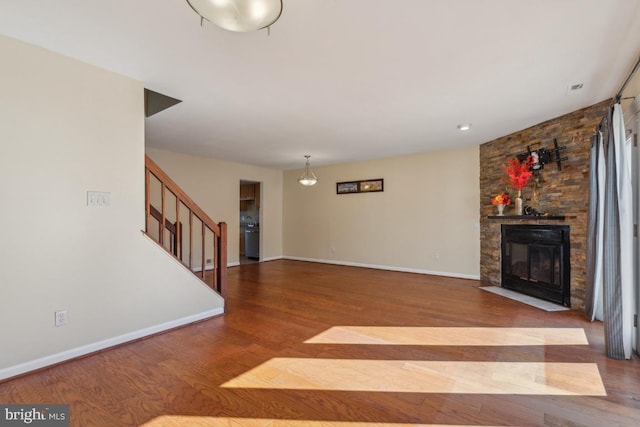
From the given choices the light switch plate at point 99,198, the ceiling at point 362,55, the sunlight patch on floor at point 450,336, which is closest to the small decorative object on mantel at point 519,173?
the ceiling at point 362,55

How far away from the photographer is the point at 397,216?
6305 mm

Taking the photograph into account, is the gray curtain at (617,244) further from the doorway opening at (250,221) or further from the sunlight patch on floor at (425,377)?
the doorway opening at (250,221)

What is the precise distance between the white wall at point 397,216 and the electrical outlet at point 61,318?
538cm

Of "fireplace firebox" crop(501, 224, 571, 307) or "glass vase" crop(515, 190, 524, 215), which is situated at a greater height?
"glass vase" crop(515, 190, 524, 215)

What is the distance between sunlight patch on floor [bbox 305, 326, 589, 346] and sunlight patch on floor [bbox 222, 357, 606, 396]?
1.24ft

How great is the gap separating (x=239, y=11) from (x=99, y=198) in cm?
211

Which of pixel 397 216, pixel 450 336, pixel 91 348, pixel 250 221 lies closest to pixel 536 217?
pixel 450 336

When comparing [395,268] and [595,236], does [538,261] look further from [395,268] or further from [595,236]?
[395,268]

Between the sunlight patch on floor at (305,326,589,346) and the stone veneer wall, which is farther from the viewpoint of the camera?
the stone veneer wall

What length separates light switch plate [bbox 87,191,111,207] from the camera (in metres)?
2.50

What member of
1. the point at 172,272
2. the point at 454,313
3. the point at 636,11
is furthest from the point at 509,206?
the point at 172,272

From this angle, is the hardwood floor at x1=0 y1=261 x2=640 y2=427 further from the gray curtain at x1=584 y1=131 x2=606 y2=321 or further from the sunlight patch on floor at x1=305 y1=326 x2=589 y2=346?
the gray curtain at x1=584 y1=131 x2=606 y2=321

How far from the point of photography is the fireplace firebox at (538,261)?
3.79m

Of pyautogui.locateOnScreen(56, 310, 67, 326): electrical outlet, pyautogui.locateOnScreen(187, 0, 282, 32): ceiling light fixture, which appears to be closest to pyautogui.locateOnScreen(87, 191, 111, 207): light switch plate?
pyautogui.locateOnScreen(56, 310, 67, 326): electrical outlet
